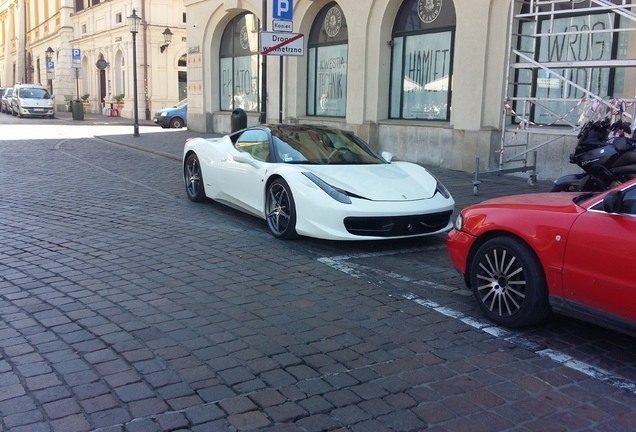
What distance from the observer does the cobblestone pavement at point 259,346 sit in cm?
338

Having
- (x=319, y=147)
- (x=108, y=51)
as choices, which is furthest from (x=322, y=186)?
(x=108, y=51)

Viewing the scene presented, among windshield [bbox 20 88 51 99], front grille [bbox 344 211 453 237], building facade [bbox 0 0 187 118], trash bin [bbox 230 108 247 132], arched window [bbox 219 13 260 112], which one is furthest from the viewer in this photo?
windshield [bbox 20 88 51 99]

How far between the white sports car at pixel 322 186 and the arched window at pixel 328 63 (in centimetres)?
936

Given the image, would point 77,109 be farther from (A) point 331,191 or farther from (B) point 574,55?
(A) point 331,191

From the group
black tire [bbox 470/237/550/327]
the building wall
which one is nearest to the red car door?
black tire [bbox 470/237/550/327]

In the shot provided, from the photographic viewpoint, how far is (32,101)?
3806cm

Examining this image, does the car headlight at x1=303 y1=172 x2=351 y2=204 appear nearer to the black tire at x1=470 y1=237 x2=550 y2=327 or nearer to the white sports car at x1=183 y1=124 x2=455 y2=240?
the white sports car at x1=183 y1=124 x2=455 y2=240

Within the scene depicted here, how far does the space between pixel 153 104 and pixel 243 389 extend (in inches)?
1351

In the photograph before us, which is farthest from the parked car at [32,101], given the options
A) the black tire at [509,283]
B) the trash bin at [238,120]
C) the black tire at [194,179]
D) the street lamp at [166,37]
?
the black tire at [509,283]

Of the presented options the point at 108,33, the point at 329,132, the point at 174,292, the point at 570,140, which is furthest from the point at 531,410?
the point at 108,33

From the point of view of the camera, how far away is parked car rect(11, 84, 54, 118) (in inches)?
1494

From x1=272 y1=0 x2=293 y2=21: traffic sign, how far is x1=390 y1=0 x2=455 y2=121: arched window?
417cm

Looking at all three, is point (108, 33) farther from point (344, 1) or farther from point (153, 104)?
point (344, 1)

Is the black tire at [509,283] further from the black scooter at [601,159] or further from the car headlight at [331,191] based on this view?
the black scooter at [601,159]
